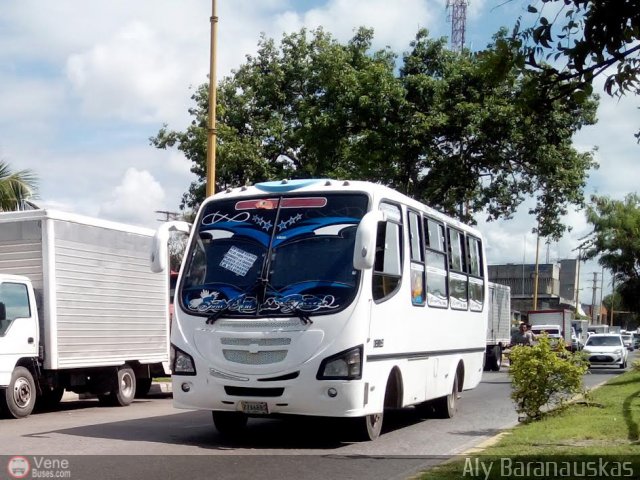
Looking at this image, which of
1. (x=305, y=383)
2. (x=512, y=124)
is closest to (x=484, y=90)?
(x=512, y=124)

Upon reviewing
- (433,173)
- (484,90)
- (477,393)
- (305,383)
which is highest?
(484,90)

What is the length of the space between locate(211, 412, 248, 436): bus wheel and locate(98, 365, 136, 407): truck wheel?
5439 millimetres

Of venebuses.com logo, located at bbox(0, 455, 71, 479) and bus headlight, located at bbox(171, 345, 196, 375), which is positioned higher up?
bus headlight, located at bbox(171, 345, 196, 375)

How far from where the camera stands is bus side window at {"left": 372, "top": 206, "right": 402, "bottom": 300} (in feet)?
36.5

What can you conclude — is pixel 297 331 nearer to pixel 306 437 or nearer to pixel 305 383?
pixel 305 383

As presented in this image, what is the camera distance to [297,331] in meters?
10.4

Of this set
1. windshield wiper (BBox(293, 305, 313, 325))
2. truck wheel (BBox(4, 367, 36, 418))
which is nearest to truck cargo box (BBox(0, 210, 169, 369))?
truck wheel (BBox(4, 367, 36, 418))

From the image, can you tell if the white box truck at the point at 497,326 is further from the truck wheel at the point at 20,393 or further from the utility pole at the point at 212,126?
the truck wheel at the point at 20,393

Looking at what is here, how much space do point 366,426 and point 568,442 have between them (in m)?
2.46

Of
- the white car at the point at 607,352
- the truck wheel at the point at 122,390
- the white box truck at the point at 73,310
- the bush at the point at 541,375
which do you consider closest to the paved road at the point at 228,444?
the bush at the point at 541,375

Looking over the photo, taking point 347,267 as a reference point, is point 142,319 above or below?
below

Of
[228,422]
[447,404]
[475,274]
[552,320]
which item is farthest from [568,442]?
[552,320]

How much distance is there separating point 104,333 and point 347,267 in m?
7.20

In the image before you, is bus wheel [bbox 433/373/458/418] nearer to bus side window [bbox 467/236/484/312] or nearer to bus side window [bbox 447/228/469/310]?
bus side window [bbox 447/228/469/310]
